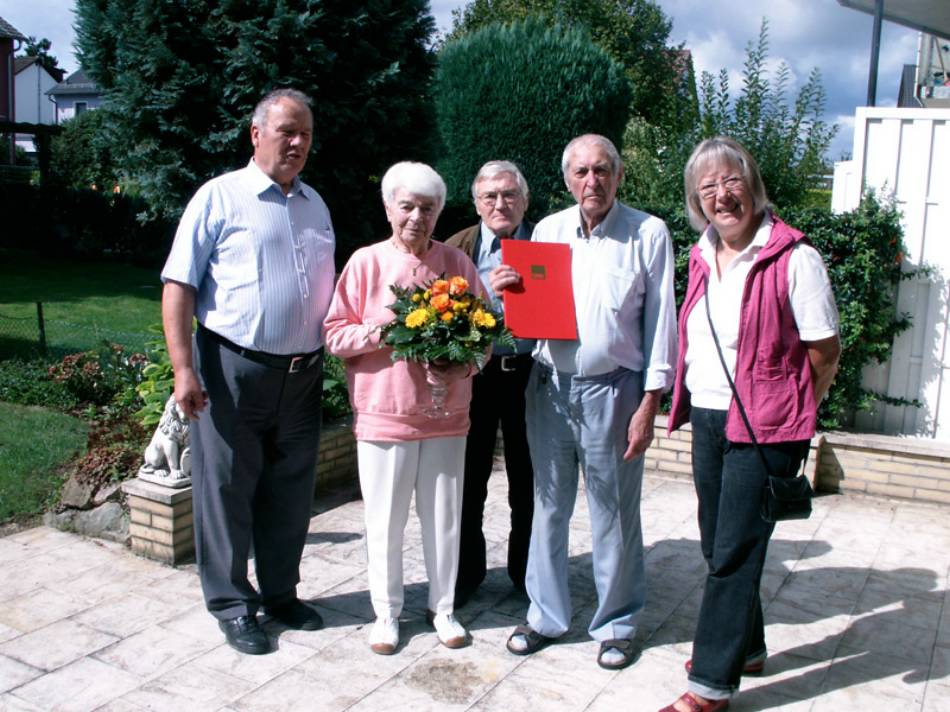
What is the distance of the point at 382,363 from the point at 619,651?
56.6 inches

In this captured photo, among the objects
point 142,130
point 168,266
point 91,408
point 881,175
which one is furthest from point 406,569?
point 142,130

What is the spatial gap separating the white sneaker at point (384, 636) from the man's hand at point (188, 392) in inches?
43.6

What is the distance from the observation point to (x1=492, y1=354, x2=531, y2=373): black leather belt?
3.64 m

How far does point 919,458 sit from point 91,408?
554cm

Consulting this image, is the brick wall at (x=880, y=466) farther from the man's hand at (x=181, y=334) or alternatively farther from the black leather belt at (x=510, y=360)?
the man's hand at (x=181, y=334)

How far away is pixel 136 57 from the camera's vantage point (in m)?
9.34

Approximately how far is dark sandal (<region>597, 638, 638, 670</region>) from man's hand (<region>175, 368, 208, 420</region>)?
1.80m

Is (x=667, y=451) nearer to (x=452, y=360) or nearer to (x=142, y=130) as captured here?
(x=452, y=360)

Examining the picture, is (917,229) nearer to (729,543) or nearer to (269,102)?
(729,543)

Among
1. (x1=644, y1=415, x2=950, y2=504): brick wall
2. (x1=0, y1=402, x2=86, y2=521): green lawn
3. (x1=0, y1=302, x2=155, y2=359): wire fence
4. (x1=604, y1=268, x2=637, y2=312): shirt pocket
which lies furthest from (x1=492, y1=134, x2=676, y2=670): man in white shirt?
(x1=0, y1=302, x2=155, y2=359): wire fence

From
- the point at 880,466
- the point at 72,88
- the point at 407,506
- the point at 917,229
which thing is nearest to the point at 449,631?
the point at 407,506

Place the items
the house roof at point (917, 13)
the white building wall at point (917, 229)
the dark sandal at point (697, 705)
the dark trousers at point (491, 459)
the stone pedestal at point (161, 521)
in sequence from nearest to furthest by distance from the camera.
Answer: the dark sandal at point (697, 705)
the dark trousers at point (491, 459)
the stone pedestal at point (161, 521)
the white building wall at point (917, 229)
the house roof at point (917, 13)

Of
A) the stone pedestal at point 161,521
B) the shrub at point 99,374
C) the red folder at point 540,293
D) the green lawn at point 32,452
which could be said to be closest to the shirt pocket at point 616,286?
the red folder at point 540,293

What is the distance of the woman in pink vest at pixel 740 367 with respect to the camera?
109 inches
